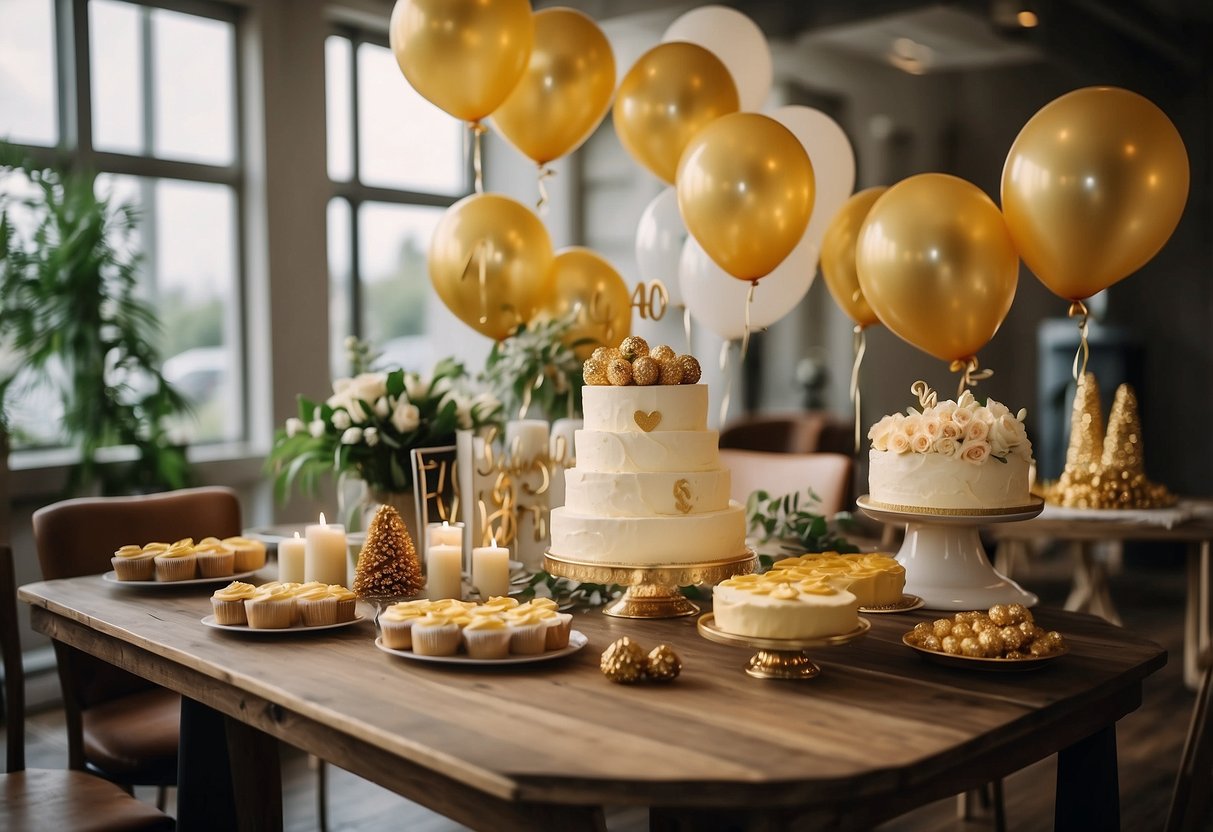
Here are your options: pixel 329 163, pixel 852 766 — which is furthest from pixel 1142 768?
pixel 329 163

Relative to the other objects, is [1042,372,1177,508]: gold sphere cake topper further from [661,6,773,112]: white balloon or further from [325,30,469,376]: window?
[325,30,469,376]: window

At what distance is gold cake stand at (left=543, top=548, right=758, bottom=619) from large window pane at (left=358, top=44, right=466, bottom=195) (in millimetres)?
5000

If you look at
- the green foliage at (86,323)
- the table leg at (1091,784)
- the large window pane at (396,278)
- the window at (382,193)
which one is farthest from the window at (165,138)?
the table leg at (1091,784)

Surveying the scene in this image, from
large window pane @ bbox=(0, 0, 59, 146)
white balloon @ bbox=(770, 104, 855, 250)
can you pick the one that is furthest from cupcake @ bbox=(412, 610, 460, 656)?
large window pane @ bbox=(0, 0, 59, 146)

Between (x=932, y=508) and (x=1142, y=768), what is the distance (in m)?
2.12

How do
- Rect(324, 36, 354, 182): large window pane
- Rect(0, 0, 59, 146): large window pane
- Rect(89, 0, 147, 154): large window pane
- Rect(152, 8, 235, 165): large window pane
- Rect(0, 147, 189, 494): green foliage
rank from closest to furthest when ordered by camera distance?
Rect(0, 147, 189, 494): green foliage, Rect(0, 0, 59, 146): large window pane, Rect(89, 0, 147, 154): large window pane, Rect(152, 8, 235, 165): large window pane, Rect(324, 36, 354, 182): large window pane

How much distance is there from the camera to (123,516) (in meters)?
2.82

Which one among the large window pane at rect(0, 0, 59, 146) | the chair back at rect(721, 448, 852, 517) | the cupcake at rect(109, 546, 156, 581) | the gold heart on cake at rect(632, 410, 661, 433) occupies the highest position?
the large window pane at rect(0, 0, 59, 146)

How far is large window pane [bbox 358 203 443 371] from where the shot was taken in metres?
6.77

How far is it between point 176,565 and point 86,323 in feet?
8.19

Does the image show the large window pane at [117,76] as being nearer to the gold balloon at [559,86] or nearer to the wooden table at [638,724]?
the gold balloon at [559,86]

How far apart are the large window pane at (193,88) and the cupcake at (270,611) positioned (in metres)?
4.20

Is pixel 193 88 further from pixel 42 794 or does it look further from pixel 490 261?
pixel 42 794

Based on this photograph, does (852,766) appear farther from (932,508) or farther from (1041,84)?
(1041,84)
